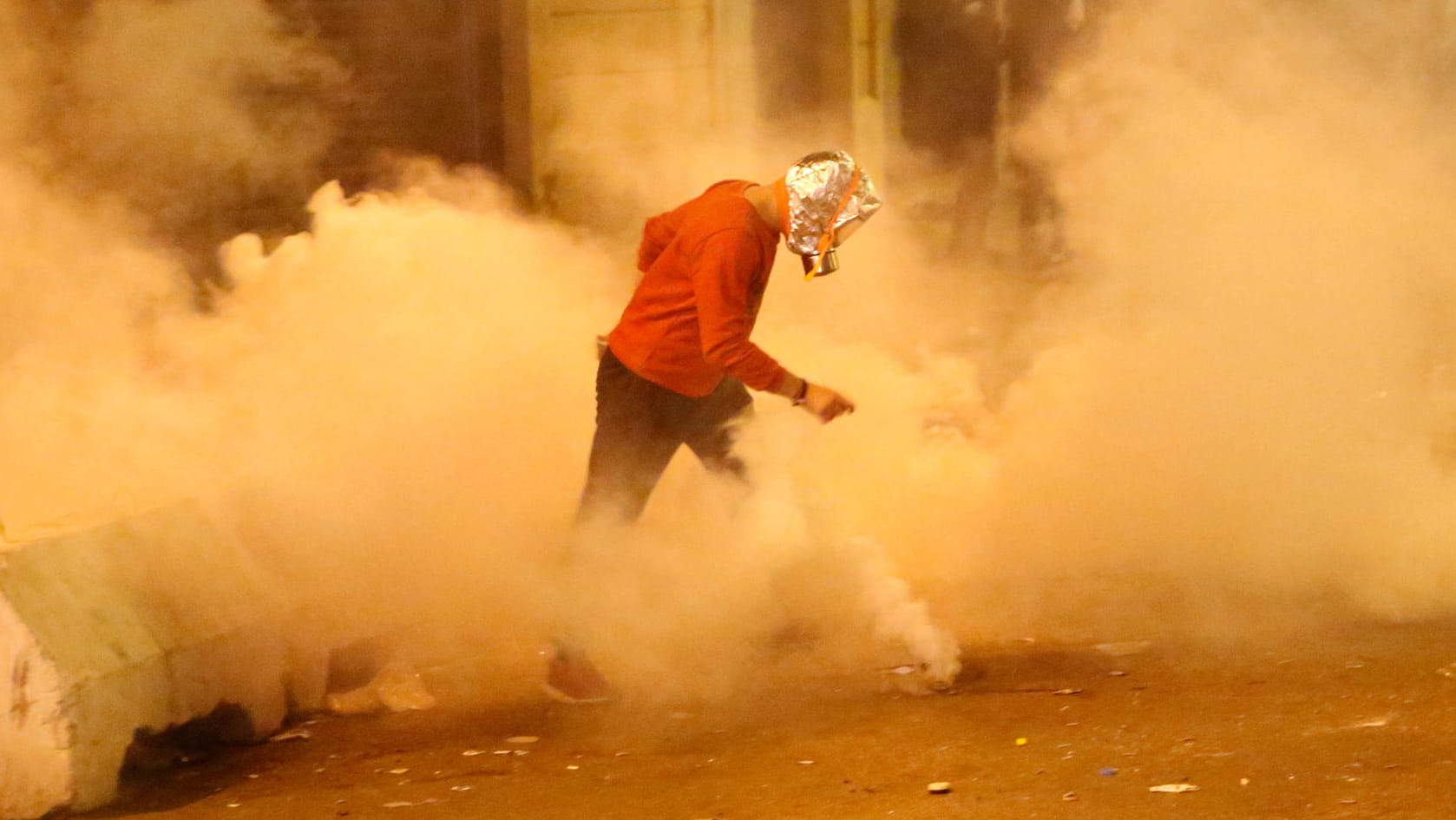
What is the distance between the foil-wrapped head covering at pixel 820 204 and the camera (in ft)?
14.1

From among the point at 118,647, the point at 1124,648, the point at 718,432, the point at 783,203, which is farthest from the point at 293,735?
the point at 1124,648

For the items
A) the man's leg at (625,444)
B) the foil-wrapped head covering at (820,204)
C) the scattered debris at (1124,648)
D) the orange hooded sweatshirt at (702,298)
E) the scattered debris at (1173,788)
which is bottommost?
the scattered debris at (1173,788)

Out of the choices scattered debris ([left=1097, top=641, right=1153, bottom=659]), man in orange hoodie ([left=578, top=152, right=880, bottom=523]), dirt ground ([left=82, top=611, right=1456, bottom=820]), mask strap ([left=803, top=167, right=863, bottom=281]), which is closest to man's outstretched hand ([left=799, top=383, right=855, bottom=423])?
man in orange hoodie ([left=578, top=152, right=880, bottom=523])

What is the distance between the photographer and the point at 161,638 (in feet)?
13.1

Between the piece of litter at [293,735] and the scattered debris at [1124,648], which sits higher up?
the scattered debris at [1124,648]

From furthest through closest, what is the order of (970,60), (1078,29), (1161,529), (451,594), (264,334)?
(970,60)
(1078,29)
(1161,529)
(264,334)
(451,594)

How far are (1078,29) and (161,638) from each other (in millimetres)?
5884

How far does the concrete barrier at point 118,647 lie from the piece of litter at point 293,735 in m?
0.03

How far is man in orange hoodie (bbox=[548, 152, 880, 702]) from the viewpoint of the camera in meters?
4.21

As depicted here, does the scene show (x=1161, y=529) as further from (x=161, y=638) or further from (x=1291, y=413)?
(x=161, y=638)

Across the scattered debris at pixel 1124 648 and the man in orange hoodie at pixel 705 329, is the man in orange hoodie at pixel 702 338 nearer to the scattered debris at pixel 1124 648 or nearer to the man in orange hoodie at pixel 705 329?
the man in orange hoodie at pixel 705 329

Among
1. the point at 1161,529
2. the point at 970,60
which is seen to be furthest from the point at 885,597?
the point at 970,60

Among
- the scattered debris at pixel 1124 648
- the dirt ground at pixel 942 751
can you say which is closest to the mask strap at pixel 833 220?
the dirt ground at pixel 942 751

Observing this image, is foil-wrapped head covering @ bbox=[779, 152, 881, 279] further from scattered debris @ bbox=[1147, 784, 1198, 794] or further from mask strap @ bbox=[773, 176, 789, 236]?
scattered debris @ bbox=[1147, 784, 1198, 794]
